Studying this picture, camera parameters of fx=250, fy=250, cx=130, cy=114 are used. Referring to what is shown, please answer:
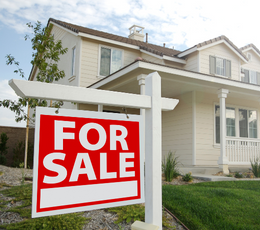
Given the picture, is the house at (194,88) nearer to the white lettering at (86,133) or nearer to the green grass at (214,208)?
the green grass at (214,208)

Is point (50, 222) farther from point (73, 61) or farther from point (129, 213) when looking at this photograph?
point (73, 61)

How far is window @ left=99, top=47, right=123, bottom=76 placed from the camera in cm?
1135

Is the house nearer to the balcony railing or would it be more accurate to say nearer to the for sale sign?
the balcony railing

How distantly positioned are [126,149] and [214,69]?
414 inches

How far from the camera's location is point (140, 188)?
5.50ft

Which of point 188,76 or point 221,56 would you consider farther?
point 221,56

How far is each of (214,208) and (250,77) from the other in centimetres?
1191

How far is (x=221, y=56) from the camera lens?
38.2 feet

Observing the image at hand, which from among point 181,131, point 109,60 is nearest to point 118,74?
point 181,131

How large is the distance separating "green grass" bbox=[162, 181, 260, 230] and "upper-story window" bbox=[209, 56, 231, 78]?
7.37m

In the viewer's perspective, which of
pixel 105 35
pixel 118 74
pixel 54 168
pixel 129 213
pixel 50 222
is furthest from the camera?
pixel 105 35

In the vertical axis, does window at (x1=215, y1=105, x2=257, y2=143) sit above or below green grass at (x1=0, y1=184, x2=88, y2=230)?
above

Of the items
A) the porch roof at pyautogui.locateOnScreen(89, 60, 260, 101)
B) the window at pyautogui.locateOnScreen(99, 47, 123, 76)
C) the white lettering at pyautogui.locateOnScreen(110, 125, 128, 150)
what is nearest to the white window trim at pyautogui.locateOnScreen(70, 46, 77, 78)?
the window at pyautogui.locateOnScreen(99, 47, 123, 76)

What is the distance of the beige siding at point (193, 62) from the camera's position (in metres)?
10.9
